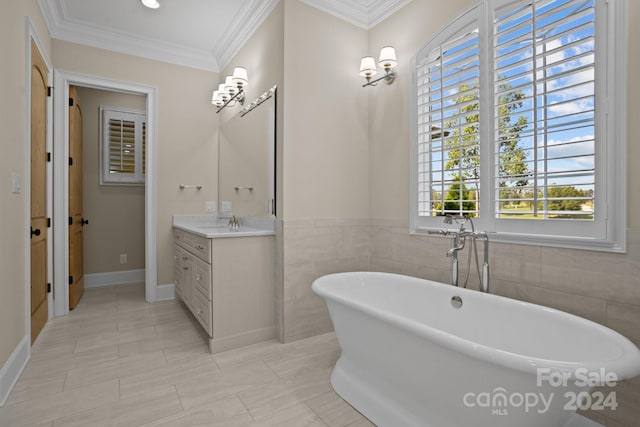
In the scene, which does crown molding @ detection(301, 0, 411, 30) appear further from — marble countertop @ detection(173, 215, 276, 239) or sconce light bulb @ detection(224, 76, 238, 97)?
marble countertop @ detection(173, 215, 276, 239)

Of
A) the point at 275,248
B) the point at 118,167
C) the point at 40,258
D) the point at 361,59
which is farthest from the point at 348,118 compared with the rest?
the point at 118,167

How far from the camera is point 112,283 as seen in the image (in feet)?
14.5

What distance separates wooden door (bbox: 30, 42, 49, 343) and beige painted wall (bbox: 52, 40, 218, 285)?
2.47ft

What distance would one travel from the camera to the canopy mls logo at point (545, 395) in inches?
39.2

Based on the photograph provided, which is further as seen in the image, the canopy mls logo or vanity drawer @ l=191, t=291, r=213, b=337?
vanity drawer @ l=191, t=291, r=213, b=337

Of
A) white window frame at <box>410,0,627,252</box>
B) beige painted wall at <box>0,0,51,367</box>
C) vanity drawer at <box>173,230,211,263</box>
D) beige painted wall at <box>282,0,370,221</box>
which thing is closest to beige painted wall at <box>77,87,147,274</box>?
vanity drawer at <box>173,230,211,263</box>

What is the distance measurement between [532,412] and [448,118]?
5.86ft

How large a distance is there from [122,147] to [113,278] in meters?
1.78

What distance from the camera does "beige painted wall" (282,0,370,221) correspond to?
262cm

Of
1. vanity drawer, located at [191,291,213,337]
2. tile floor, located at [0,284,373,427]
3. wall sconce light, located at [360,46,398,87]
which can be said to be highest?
wall sconce light, located at [360,46,398,87]

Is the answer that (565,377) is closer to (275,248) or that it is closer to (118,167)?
(275,248)

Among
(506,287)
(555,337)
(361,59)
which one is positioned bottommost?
(555,337)

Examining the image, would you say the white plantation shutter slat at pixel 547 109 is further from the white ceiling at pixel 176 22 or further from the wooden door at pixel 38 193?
the wooden door at pixel 38 193

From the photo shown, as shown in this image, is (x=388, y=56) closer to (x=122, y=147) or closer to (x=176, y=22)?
(x=176, y=22)
